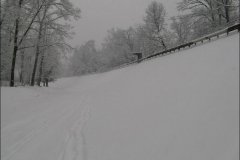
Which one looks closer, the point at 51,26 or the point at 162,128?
the point at 162,128

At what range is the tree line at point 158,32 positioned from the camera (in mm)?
23500

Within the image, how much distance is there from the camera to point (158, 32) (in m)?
34.0

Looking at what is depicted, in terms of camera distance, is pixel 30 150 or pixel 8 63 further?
pixel 8 63

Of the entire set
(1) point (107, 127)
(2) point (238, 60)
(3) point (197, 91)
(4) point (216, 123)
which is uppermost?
(2) point (238, 60)

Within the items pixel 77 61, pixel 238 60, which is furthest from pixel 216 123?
pixel 77 61

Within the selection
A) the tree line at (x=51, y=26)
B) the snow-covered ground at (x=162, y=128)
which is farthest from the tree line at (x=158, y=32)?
the snow-covered ground at (x=162, y=128)

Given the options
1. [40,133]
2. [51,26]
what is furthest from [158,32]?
[40,133]

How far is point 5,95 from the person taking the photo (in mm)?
15109

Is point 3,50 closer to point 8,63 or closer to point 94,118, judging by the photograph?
point 8,63

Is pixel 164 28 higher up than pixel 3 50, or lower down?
higher up

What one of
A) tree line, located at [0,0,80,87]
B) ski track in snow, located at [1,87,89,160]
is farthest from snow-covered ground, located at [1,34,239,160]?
tree line, located at [0,0,80,87]

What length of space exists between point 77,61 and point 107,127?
77.9 metres

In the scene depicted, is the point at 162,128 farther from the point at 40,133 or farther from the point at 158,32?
the point at 158,32

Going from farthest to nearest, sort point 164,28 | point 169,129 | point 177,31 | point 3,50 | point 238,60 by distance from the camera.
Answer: point 177,31 → point 164,28 → point 3,50 → point 238,60 → point 169,129
